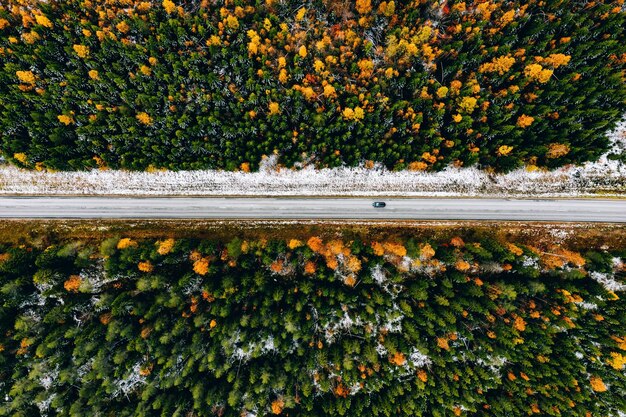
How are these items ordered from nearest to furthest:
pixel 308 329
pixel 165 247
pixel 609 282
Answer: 1. pixel 308 329
2. pixel 165 247
3. pixel 609 282

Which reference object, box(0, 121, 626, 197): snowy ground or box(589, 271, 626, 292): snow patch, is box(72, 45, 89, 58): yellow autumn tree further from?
box(589, 271, 626, 292): snow patch

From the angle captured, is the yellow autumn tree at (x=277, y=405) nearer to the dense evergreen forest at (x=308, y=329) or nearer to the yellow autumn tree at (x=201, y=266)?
the dense evergreen forest at (x=308, y=329)

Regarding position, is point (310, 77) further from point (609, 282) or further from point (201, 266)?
point (609, 282)

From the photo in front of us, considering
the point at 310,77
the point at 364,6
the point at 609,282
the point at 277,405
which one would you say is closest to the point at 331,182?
the point at 310,77

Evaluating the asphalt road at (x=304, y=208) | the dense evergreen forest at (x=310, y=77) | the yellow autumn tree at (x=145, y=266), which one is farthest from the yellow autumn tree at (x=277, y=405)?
the dense evergreen forest at (x=310, y=77)

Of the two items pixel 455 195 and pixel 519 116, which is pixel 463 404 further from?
pixel 519 116

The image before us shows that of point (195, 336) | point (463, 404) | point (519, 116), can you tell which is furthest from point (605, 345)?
point (195, 336)

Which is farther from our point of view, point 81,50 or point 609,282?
point 609,282
